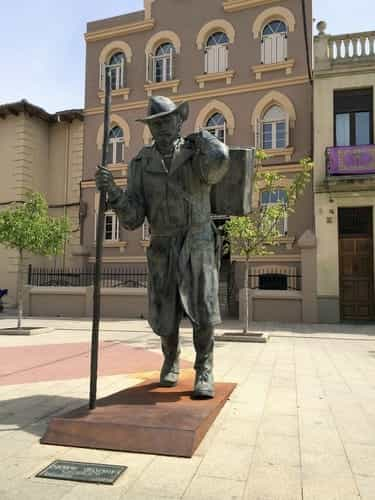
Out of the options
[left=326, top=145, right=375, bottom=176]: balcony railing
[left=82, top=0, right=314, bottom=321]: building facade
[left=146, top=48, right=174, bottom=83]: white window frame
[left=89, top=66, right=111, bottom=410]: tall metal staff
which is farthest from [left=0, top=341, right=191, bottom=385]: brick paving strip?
[left=146, top=48, right=174, bottom=83]: white window frame

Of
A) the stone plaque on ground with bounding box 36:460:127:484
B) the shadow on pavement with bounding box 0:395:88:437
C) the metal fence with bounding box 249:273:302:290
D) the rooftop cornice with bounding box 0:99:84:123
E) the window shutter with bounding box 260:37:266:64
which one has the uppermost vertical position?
the window shutter with bounding box 260:37:266:64

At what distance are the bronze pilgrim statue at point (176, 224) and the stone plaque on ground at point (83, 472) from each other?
1332 millimetres

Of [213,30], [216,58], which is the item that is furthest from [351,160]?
[213,30]

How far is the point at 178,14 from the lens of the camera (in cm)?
1956

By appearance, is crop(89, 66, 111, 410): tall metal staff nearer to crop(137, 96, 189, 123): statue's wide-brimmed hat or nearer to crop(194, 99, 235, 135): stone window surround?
crop(137, 96, 189, 123): statue's wide-brimmed hat

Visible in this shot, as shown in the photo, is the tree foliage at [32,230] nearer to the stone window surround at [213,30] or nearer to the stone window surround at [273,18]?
the stone window surround at [213,30]

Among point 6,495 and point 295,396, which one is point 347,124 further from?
point 6,495

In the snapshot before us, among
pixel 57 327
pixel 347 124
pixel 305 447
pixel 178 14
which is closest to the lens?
pixel 305 447

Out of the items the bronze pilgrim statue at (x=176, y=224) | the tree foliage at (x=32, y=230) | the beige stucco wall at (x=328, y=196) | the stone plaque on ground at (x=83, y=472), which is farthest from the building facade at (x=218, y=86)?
the stone plaque on ground at (x=83, y=472)

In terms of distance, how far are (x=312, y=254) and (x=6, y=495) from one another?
13.6 metres

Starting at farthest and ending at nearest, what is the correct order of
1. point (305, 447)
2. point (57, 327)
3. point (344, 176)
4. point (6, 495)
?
point (344, 176)
point (57, 327)
point (305, 447)
point (6, 495)

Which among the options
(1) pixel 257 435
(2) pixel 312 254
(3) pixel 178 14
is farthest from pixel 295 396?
(3) pixel 178 14

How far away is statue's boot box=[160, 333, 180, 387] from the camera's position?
175 inches

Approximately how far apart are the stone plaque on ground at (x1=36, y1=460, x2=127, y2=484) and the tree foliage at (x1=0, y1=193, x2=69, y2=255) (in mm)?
9874
